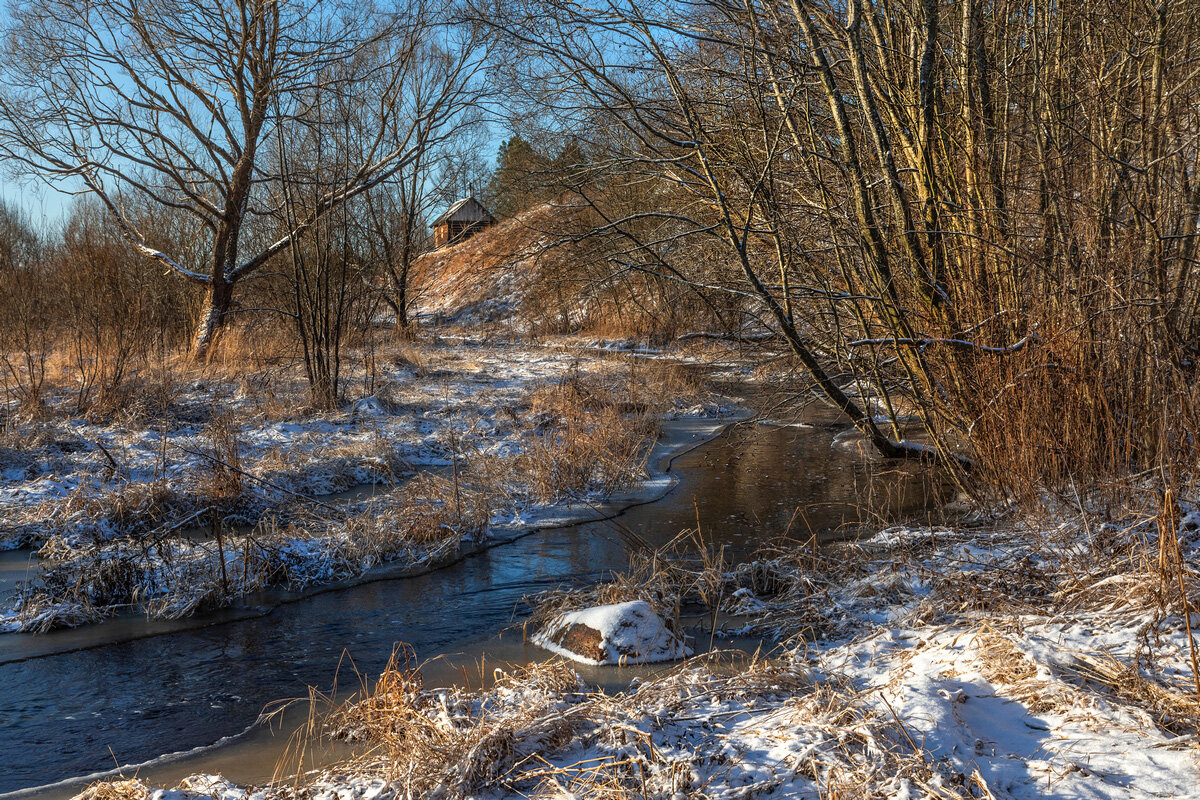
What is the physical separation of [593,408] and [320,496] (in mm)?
4030

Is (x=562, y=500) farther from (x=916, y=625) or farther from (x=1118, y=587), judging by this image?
(x=1118, y=587)

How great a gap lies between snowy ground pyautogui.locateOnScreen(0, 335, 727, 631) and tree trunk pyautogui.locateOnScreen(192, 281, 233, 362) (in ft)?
5.60

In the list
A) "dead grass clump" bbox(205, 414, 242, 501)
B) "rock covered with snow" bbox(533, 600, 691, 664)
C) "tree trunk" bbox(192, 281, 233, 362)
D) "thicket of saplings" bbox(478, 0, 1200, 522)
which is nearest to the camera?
"rock covered with snow" bbox(533, 600, 691, 664)

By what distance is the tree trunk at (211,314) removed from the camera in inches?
573

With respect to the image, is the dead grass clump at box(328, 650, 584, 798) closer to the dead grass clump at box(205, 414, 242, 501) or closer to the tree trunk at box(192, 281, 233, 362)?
the dead grass clump at box(205, 414, 242, 501)

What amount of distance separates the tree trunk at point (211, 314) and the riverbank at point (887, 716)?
1240cm

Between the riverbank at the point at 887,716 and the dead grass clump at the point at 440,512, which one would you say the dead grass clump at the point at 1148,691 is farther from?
the dead grass clump at the point at 440,512

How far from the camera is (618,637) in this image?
4.58 metres

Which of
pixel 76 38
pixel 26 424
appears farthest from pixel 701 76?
pixel 76 38

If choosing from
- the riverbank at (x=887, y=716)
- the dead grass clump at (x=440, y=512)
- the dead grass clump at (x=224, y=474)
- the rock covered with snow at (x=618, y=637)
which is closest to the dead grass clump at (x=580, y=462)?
the dead grass clump at (x=440, y=512)

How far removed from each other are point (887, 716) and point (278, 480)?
21.6 ft

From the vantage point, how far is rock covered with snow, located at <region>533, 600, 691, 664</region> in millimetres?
4527

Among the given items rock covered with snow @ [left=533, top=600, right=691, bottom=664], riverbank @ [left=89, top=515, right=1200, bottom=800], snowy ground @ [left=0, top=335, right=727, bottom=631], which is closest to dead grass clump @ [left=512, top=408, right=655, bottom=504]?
snowy ground @ [left=0, top=335, right=727, bottom=631]

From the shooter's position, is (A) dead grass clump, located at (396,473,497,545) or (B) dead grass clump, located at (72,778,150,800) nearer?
(B) dead grass clump, located at (72,778,150,800)
